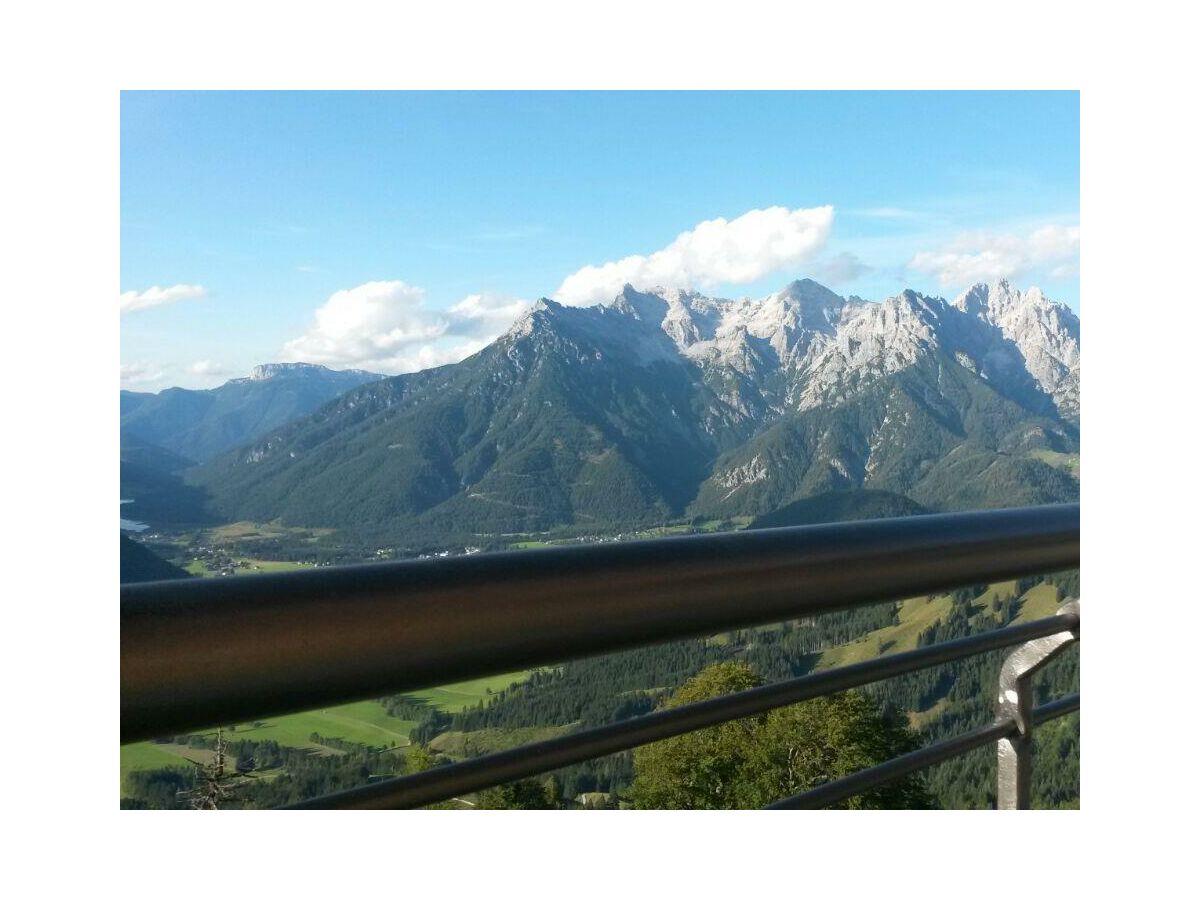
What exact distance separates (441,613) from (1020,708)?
1236mm

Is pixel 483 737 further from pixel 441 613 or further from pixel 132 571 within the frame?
pixel 441 613

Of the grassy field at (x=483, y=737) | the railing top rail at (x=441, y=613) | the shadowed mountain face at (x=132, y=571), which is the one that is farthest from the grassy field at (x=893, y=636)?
the railing top rail at (x=441, y=613)

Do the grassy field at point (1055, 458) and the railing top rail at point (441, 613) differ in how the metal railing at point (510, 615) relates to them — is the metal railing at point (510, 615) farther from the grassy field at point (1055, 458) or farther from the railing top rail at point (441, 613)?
the grassy field at point (1055, 458)

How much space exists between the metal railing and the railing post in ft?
1.46

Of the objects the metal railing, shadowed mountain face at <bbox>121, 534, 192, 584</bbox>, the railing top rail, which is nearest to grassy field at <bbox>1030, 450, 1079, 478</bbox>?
shadowed mountain face at <bbox>121, 534, 192, 584</bbox>

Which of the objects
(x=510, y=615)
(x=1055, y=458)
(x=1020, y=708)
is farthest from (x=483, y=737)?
(x=1055, y=458)

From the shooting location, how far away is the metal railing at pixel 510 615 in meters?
0.60

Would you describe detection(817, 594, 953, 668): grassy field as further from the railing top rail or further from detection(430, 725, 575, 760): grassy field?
the railing top rail

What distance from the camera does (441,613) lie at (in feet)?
2.17

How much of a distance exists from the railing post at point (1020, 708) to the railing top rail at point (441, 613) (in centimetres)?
75
